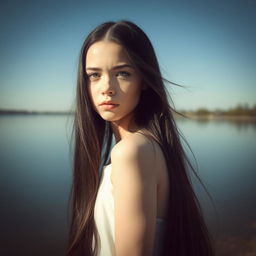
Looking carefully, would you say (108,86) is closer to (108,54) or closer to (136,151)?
(108,54)

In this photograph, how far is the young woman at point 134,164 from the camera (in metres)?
0.80

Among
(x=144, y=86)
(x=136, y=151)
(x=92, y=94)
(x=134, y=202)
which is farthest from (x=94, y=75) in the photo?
(x=134, y=202)

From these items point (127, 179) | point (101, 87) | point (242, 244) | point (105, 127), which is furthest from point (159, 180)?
point (242, 244)

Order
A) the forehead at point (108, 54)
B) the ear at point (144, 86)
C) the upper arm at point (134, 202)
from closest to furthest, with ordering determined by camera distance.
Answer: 1. the upper arm at point (134, 202)
2. the forehead at point (108, 54)
3. the ear at point (144, 86)

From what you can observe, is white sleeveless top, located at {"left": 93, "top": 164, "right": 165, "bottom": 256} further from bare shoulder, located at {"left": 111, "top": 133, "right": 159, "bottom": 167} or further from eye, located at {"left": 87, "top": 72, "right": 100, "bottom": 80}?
eye, located at {"left": 87, "top": 72, "right": 100, "bottom": 80}

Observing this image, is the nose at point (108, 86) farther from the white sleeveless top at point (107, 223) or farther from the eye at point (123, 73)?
the white sleeveless top at point (107, 223)

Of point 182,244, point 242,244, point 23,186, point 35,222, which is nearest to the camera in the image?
point 182,244

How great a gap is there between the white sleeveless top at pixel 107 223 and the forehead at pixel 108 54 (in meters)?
0.48

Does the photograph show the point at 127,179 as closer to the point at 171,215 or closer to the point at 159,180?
the point at 159,180

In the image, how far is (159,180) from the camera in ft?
2.98

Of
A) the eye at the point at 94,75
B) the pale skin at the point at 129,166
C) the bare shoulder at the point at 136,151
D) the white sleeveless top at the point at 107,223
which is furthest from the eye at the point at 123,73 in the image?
the white sleeveless top at the point at 107,223

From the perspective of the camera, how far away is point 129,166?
31.2 inches

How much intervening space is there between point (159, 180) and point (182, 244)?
33 cm

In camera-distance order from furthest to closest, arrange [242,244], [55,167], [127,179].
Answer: [55,167], [242,244], [127,179]
